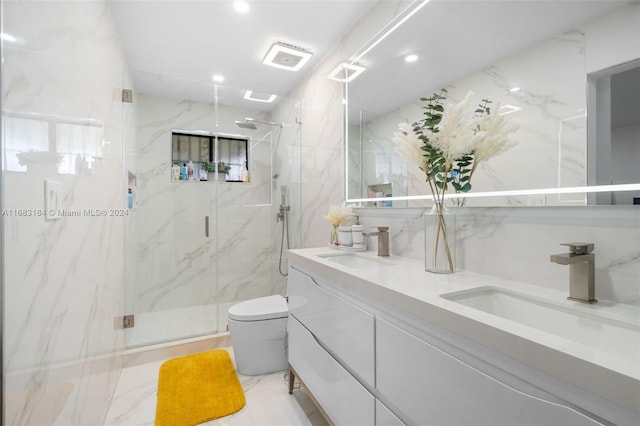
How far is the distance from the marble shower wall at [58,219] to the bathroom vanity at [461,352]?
996mm

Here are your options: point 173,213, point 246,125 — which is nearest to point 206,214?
point 173,213

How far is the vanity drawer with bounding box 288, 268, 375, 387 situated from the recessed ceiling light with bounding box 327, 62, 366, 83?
148 cm

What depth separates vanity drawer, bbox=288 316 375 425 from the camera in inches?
44.4

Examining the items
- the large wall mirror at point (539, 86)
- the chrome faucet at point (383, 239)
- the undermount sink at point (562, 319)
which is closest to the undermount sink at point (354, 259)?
the chrome faucet at point (383, 239)

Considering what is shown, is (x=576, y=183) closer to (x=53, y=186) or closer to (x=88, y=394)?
(x=53, y=186)

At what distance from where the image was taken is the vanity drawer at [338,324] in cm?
109

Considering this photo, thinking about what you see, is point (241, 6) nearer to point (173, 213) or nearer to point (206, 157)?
point (206, 157)

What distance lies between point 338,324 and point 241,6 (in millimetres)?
2049

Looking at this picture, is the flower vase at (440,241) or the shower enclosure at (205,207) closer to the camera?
the flower vase at (440,241)

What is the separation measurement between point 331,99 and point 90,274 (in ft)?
6.61

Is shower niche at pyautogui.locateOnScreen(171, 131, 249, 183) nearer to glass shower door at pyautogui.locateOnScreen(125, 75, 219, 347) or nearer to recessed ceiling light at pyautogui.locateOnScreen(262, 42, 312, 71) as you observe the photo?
glass shower door at pyautogui.locateOnScreen(125, 75, 219, 347)

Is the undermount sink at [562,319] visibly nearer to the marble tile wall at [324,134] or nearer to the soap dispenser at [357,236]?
the soap dispenser at [357,236]

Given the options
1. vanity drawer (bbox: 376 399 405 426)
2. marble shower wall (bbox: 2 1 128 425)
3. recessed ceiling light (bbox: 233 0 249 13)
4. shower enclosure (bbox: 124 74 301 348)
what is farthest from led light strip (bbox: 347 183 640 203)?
shower enclosure (bbox: 124 74 301 348)

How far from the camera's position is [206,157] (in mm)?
3023
